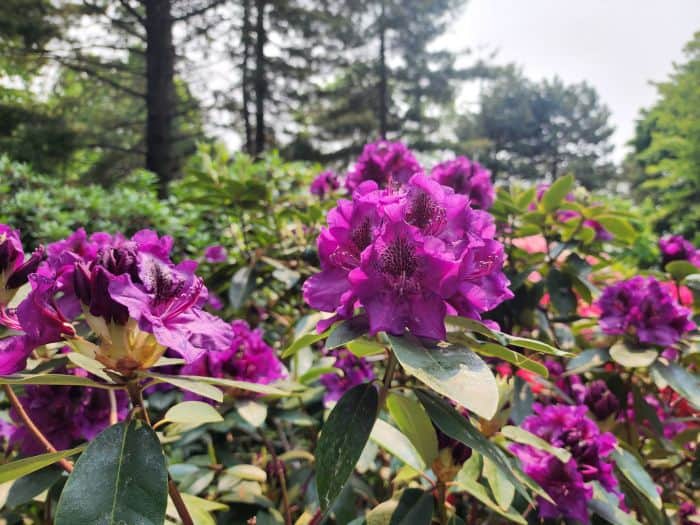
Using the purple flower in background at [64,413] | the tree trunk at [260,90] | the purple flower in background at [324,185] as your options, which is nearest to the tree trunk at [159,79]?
the tree trunk at [260,90]

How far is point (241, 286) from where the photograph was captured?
5.65 ft

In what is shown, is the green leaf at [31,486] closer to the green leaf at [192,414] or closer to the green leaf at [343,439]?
the green leaf at [192,414]

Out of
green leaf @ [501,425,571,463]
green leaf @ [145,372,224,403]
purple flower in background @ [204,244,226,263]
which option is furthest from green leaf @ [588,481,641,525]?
purple flower in background @ [204,244,226,263]

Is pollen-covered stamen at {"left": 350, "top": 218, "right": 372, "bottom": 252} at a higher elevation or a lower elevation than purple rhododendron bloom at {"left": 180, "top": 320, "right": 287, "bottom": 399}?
higher

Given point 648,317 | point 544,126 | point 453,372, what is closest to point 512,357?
point 453,372

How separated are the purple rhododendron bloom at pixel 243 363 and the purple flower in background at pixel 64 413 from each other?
0.71 ft

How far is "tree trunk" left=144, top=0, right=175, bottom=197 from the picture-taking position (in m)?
6.74

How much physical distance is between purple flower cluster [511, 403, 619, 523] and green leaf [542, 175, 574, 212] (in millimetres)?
736

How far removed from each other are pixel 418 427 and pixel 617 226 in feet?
3.67

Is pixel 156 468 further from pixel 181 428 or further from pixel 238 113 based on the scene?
pixel 238 113

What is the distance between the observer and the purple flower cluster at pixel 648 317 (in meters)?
1.27

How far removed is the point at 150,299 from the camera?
2.23ft

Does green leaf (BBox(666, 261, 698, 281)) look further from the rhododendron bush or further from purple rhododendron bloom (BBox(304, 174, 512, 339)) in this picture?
purple rhododendron bloom (BBox(304, 174, 512, 339))

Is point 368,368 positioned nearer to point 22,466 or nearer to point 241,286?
point 241,286
